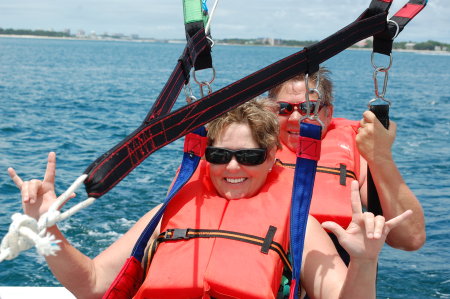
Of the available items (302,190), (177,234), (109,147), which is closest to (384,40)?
(302,190)

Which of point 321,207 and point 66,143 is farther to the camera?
point 66,143

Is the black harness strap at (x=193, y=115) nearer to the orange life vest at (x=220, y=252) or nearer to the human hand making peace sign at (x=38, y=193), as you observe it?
the human hand making peace sign at (x=38, y=193)

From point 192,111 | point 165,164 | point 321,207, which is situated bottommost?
point 321,207

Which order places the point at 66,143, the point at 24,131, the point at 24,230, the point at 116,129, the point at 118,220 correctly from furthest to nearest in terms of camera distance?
the point at 116,129
the point at 24,131
the point at 66,143
the point at 118,220
the point at 24,230

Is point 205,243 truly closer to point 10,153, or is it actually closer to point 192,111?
point 192,111

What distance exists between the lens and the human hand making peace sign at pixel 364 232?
227 cm

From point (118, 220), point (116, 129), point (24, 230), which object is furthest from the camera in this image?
point (116, 129)

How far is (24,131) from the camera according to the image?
14.2 meters

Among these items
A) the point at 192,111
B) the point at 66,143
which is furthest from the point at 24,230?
the point at 66,143

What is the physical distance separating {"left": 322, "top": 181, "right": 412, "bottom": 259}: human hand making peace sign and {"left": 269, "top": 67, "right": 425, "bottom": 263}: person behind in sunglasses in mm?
537

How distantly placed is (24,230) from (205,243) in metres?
1.08

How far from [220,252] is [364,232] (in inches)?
28.1

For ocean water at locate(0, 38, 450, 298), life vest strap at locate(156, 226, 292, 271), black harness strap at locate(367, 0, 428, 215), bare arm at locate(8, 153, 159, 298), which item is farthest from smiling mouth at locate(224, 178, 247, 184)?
ocean water at locate(0, 38, 450, 298)

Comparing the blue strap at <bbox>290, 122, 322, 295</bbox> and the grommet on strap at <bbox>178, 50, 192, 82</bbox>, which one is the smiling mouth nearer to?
the blue strap at <bbox>290, 122, 322, 295</bbox>
